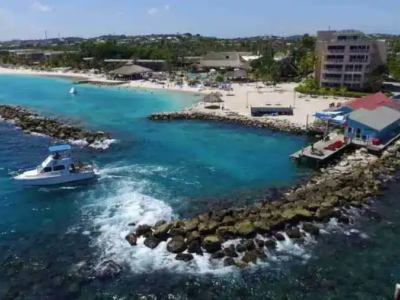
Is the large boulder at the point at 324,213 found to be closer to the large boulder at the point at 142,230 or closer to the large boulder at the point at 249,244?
the large boulder at the point at 249,244

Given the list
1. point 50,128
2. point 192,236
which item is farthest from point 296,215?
point 50,128

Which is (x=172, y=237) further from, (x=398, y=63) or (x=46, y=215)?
(x=398, y=63)

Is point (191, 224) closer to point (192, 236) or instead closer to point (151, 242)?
point (192, 236)

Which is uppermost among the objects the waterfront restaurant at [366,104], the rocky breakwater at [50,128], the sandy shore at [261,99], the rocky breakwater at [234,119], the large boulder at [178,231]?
the waterfront restaurant at [366,104]

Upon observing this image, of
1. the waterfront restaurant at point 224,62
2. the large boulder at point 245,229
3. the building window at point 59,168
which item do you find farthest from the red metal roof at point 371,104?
the waterfront restaurant at point 224,62

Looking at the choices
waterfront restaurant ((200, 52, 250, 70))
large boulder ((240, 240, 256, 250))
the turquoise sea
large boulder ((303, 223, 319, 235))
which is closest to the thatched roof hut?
waterfront restaurant ((200, 52, 250, 70))

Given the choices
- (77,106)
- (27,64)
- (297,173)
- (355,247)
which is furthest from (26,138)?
(27,64)
